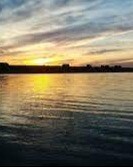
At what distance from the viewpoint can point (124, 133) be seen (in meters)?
34.2

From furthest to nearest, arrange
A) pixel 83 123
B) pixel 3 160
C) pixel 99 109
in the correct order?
1. pixel 99 109
2. pixel 83 123
3. pixel 3 160

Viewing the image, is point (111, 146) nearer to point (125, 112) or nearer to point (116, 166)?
point (116, 166)

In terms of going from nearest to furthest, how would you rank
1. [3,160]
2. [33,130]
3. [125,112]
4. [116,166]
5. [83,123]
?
[116,166]
[3,160]
[33,130]
[83,123]
[125,112]

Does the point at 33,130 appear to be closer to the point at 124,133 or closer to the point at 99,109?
the point at 124,133

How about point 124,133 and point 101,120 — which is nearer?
point 124,133

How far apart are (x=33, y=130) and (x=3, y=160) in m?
11.1

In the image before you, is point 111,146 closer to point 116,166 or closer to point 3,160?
point 116,166

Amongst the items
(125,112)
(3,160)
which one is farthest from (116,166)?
(125,112)

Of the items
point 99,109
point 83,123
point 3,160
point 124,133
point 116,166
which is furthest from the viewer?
point 99,109

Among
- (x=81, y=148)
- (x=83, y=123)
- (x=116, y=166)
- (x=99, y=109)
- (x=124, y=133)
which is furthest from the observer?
(x=99, y=109)

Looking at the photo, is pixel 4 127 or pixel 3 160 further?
pixel 4 127

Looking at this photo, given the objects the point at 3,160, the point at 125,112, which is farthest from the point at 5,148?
the point at 125,112

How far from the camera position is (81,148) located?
2936cm

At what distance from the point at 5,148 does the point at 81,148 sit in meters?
6.28
